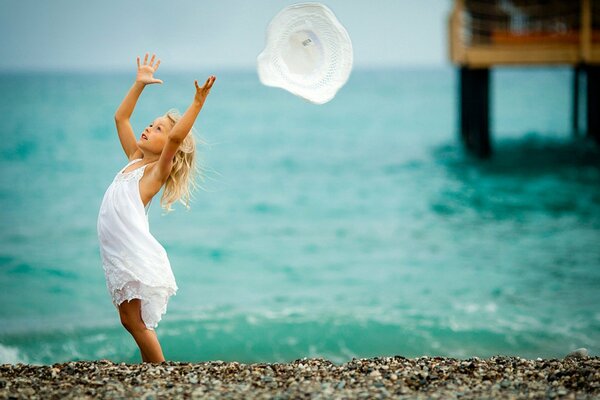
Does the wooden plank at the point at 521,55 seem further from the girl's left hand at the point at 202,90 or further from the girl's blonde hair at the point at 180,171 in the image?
the girl's left hand at the point at 202,90

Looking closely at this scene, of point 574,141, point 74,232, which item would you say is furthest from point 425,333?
point 574,141

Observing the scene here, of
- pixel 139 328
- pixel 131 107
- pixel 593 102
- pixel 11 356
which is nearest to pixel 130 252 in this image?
pixel 139 328

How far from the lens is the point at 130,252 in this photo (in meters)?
4.55

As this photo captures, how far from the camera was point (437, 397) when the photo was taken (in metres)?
4.18

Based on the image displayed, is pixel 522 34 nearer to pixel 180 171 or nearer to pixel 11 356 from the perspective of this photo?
pixel 11 356

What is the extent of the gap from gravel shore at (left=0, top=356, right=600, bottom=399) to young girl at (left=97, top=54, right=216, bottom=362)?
0.34m

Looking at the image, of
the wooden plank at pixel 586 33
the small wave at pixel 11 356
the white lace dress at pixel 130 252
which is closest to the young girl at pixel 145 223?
the white lace dress at pixel 130 252

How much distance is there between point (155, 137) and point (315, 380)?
165 cm

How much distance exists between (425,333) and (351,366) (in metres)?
3.84

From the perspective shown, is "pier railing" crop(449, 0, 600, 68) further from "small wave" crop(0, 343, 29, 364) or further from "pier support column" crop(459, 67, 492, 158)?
"small wave" crop(0, 343, 29, 364)

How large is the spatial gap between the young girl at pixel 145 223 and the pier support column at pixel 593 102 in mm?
16989

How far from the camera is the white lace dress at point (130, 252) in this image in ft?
14.9

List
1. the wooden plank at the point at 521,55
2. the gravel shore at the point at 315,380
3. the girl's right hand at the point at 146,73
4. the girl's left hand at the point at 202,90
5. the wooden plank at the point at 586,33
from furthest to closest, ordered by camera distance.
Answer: the wooden plank at the point at 521,55, the wooden plank at the point at 586,33, the girl's right hand at the point at 146,73, the girl's left hand at the point at 202,90, the gravel shore at the point at 315,380

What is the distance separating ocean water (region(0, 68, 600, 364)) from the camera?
8289 millimetres
